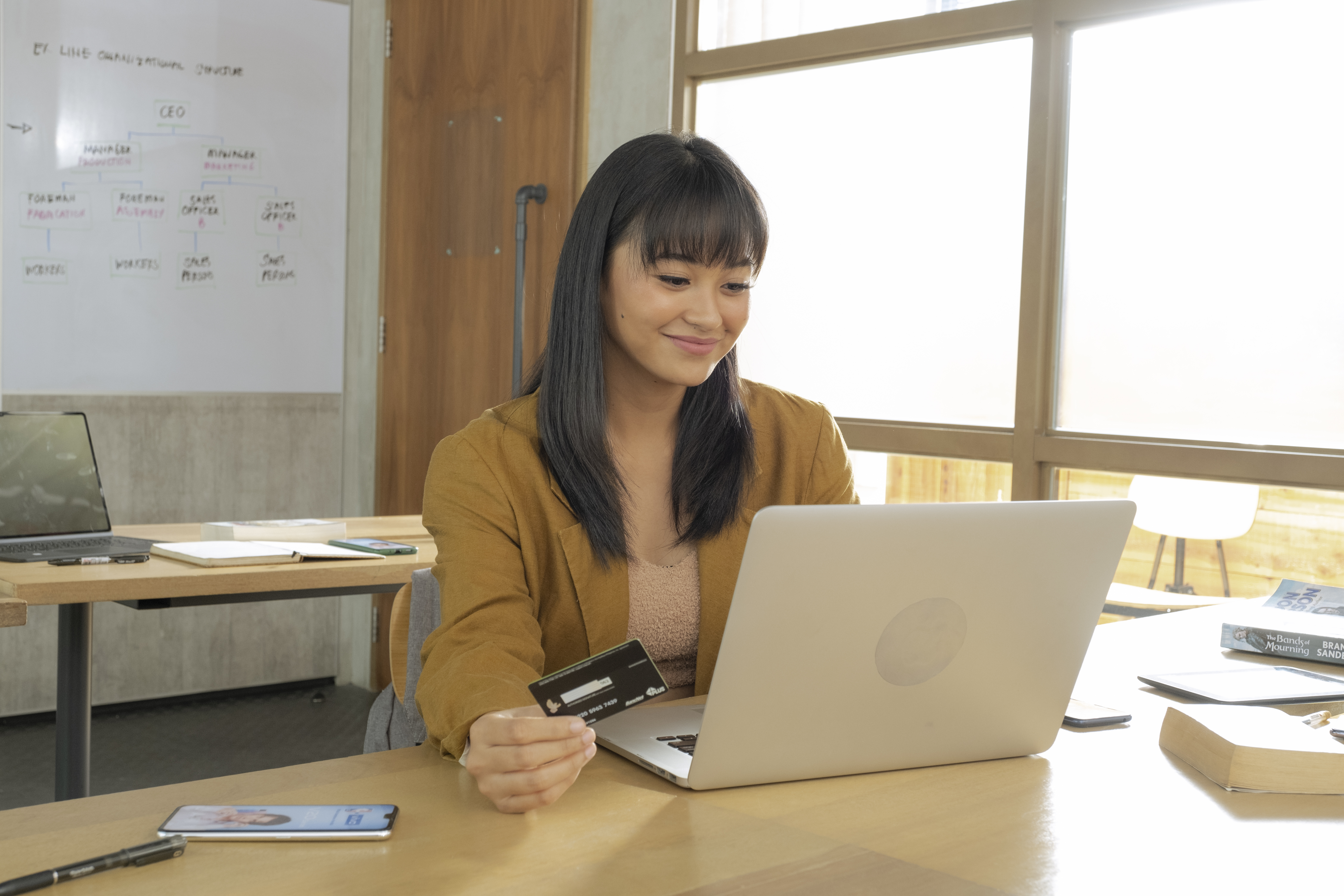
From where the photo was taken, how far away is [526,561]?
1368 millimetres

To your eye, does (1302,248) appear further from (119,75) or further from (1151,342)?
(119,75)

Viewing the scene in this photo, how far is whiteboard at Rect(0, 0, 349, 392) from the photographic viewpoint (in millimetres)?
3590

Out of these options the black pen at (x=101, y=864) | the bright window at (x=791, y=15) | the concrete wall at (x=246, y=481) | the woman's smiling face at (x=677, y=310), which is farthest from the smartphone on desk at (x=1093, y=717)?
the concrete wall at (x=246, y=481)

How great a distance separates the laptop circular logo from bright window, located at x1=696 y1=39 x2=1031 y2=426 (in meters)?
1.81

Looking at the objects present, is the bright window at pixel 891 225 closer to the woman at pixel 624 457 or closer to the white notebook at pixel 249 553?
the white notebook at pixel 249 553

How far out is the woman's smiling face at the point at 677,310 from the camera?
1.38 meters

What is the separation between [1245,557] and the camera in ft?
7.87

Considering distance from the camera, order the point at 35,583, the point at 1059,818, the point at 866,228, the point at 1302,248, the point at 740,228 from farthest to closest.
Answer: the point at 866,228, the point at 1302,248, the point at 35,583, the point at 740,228, the point at 1059,818

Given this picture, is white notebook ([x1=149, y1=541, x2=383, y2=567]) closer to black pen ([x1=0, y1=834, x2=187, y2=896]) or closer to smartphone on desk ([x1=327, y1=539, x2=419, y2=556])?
smartphone on desk ([x1=327, y1=539, x2=419, y2=556])

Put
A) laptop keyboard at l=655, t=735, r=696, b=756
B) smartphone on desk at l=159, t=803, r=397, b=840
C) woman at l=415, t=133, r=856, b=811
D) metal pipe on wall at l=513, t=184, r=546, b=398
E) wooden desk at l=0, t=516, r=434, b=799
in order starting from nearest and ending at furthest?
smartphone on desk at l=159, t=803, r=397, b=840 < laptop keyboard at l=655, t=735, r=696, b=756 < woman at l=415, t=133, r=856, b=811 < wooden desk at l=0, t=516, r=434, b=799 < metal pipe on wall at l=513, t=184, r=546, b=398

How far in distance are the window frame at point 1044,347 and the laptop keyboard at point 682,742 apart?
4.99 ft

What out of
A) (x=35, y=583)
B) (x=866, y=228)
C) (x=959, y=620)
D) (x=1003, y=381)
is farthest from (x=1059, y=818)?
(x=866, y=228)

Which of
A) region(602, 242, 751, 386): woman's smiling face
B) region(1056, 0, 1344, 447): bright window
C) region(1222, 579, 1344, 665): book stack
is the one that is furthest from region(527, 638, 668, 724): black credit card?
region(1056, 0, 1344, 447): bright window

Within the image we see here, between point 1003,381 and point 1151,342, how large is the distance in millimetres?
342
